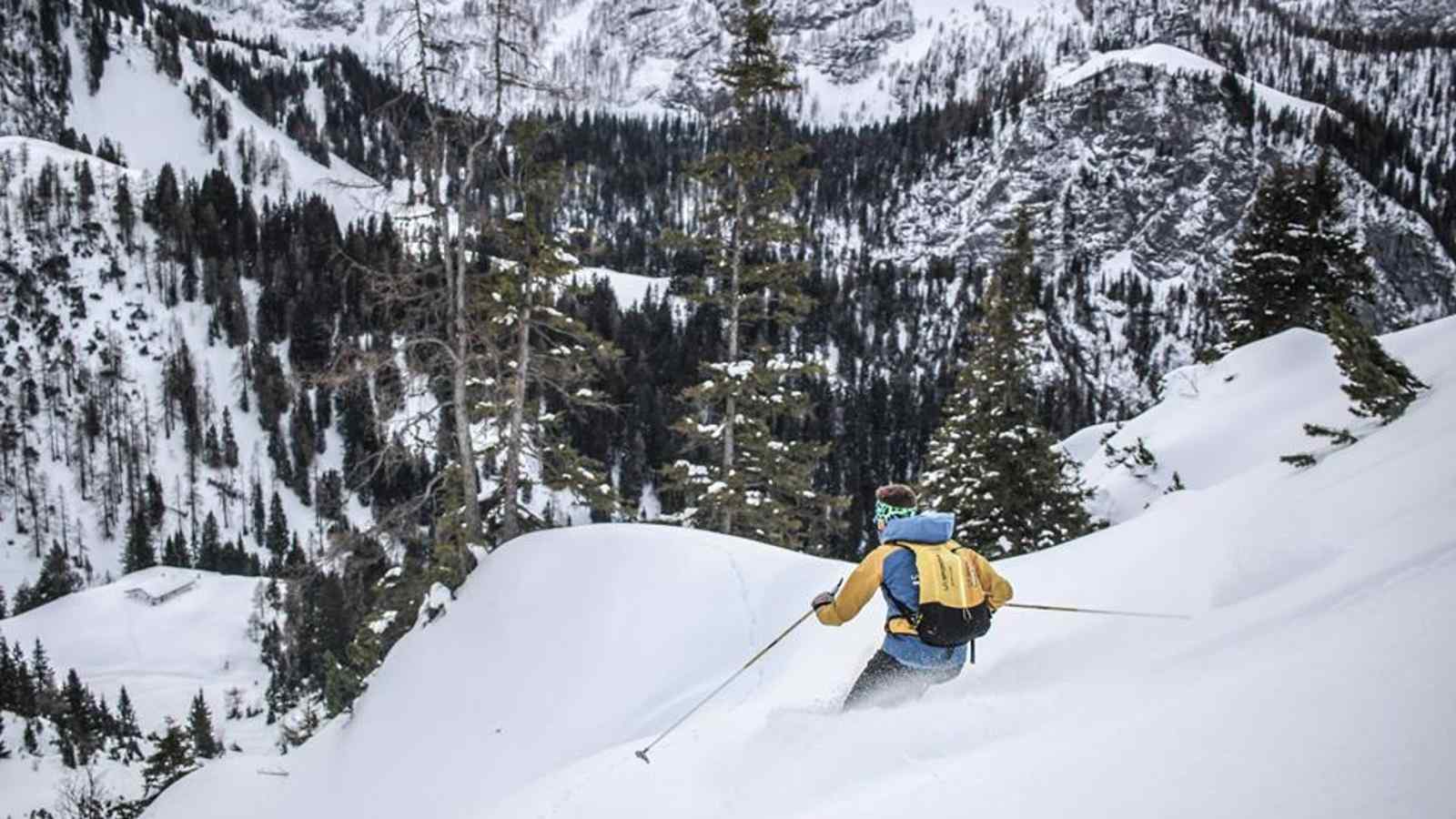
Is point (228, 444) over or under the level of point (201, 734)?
over

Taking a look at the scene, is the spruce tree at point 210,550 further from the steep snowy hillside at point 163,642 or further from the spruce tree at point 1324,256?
the spruce tree at point 1324,256

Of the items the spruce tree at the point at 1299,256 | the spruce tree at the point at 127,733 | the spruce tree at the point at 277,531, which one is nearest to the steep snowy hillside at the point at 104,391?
the spruce tree at the point at 277,531

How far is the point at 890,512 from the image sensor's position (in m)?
5.48

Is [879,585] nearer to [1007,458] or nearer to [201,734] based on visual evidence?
[1007,458]

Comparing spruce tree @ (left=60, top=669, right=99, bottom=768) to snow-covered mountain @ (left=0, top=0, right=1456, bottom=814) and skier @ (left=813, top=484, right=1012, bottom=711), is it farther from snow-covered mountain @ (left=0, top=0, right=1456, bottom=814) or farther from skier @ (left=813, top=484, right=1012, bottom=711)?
skier @ (left=813, top=484, right=1012, bottom=711)

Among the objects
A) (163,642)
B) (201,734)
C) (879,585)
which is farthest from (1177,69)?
(163,642)

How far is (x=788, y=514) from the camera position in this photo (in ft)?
55.8

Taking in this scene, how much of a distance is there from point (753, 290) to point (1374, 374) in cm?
1067

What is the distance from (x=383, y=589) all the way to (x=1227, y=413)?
20.6 meters

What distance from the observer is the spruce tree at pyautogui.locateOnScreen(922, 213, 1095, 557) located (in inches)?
720

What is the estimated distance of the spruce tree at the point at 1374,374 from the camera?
8633 millimetres

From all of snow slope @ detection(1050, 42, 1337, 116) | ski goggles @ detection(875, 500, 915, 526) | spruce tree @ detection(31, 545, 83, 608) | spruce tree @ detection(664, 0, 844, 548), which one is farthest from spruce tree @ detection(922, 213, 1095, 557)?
snow slope @ detection(1050, 42, 1337, 116)

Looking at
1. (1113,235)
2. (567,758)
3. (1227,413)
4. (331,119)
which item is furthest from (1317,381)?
(331,119)

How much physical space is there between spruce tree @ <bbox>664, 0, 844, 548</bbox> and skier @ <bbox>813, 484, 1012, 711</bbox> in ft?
34.1
